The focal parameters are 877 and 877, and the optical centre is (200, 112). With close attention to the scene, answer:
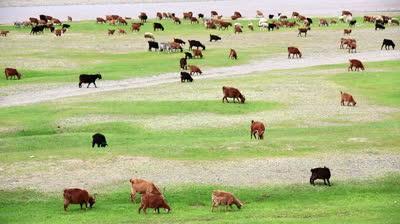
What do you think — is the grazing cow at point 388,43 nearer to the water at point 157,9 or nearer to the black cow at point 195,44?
the black cow at point 195,44

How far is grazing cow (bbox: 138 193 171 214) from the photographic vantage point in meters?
23.8

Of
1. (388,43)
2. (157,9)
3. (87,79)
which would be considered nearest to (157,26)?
(388,43)

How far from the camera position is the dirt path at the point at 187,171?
27.6 metres

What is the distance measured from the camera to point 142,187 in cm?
2506

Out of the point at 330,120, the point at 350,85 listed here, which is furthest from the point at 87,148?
the point at 350,85

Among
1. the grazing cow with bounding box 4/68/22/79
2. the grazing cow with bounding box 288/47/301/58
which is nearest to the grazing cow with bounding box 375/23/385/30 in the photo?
the grazing cow with bounding box 288/47/301/58

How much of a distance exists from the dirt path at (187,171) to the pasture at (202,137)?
0.06 m

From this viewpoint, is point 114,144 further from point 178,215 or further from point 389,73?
point 389,73

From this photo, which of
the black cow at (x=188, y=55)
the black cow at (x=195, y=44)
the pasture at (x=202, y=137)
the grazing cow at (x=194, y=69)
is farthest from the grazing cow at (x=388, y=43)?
the grazing cow at (x=194, y=69)

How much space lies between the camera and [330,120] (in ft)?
127

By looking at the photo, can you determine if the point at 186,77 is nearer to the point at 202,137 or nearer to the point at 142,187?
the point at 202,137

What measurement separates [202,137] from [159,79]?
1985 cm

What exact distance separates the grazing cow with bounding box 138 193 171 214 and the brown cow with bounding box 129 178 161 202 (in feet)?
2.01

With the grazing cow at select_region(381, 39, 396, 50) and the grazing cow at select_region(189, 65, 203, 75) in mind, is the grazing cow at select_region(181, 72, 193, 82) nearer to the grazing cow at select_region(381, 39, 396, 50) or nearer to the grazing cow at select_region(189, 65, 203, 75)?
the grazing cow at select_region(189, 65, 203, 75)
